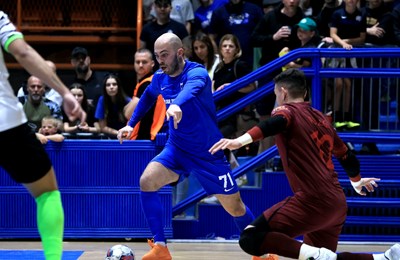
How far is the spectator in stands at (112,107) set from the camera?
12.2 m

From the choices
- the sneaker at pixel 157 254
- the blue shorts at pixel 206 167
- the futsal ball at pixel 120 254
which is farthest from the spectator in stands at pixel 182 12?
the futsal ball at pixel 120 254

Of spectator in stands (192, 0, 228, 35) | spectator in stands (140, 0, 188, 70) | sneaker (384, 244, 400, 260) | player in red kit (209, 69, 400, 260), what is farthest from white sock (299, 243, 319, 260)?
spectator in stands (192, 0, 228, 35)

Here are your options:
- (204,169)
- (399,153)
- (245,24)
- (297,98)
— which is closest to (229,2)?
(245,24)

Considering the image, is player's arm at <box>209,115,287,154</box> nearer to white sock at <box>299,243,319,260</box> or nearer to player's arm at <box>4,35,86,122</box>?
white sock at <box>299,243,319,260</box>

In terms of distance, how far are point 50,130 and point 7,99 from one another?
504cm

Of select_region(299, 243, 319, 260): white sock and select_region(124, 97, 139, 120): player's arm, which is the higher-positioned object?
select_region(124, 97, 139, 120): player's arm

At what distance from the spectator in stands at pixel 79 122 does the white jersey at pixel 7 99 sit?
511 centimetres

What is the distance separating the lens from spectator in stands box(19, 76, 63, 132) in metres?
12.1

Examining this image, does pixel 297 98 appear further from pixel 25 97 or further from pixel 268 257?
pixel 25 97

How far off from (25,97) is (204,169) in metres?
3.94

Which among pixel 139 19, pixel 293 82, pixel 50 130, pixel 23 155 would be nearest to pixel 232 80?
pixel 50 130

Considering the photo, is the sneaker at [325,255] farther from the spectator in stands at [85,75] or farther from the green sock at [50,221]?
the spectator in stands at [85,75]

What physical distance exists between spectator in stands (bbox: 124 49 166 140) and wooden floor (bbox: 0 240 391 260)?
52.5 inches

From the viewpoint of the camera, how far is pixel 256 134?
24.9 feet
